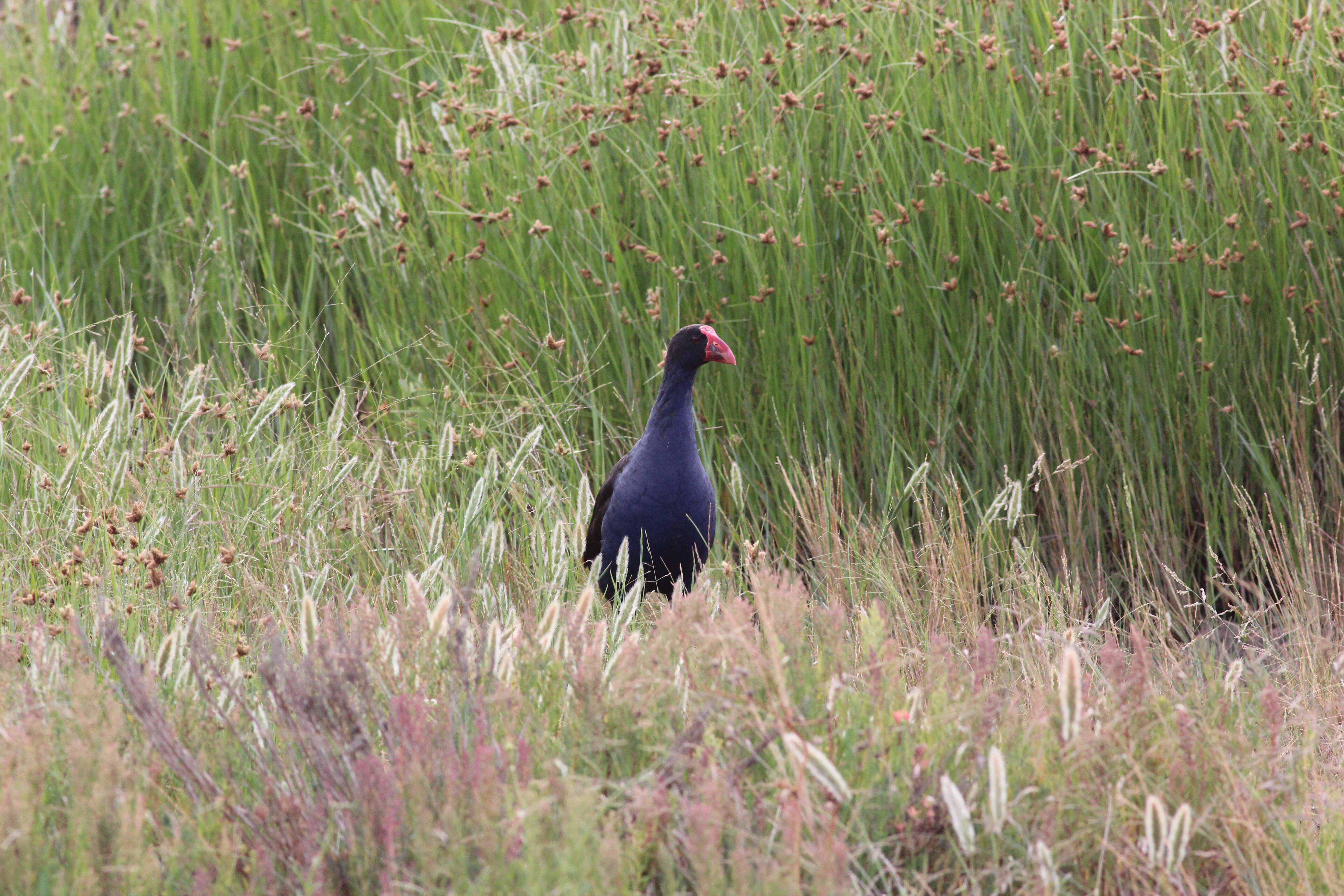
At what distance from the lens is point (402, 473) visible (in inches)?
179

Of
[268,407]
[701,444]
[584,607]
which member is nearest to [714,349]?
[701,444]

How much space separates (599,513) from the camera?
4.54 m

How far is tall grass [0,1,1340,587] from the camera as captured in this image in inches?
183

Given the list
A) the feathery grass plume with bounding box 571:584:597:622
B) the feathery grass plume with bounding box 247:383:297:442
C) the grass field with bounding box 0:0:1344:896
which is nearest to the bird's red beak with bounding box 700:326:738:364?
the grass field with bounding box 0:0:1344:896

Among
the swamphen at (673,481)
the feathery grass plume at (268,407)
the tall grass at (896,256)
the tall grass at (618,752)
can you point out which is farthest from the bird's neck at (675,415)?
the feathery grass plume at (268,407)

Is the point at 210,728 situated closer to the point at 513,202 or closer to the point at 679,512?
the point at 679,512

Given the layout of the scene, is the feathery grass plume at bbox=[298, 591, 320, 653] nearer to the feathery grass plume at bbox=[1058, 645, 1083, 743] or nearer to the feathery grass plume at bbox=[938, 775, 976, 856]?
the feathery grass plume at bbox=[938, 775, 976, 856]

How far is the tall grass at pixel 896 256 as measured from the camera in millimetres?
4637

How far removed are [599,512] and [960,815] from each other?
256cm

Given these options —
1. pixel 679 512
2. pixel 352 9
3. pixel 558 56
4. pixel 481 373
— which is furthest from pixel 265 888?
pixel 352 9

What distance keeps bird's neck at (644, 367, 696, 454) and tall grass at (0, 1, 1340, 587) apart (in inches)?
21.4

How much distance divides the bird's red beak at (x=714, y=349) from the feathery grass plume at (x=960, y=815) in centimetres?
222

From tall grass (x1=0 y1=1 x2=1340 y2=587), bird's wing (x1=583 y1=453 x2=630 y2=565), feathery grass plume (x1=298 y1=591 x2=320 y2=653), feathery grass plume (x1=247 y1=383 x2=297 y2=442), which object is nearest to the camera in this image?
feathery grass plume (x1=298 y1=591 x2=320 y2=653)

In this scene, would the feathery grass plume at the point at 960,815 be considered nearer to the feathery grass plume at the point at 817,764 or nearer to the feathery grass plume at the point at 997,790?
the feathery grass plume at the point at 997,790
